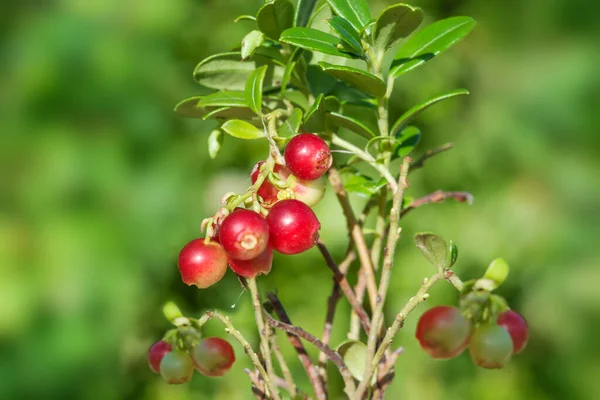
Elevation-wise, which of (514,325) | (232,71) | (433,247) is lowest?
(514,325)

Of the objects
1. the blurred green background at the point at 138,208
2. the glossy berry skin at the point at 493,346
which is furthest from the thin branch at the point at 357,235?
the blurred green background at the point at 138,208

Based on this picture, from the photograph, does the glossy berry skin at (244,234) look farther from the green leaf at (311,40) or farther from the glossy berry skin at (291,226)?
the green leaf at (311,40)

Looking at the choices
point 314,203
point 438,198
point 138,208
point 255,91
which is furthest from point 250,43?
point 138,208

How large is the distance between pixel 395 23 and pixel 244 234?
245 mm

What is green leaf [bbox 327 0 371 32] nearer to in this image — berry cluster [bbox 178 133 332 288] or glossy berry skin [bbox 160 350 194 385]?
berry cluster [bbox 178 133 332 288]

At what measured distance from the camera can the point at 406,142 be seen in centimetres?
73

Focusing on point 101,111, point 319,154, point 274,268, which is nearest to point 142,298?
point 274,268

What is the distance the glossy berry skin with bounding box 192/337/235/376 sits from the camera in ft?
2.16

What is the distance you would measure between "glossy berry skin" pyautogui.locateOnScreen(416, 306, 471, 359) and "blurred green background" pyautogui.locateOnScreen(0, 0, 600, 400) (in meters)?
1.06

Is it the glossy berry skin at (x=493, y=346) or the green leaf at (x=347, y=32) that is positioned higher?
the green leaf at (x=347, y=32)

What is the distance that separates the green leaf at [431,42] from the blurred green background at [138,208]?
1.05 meters

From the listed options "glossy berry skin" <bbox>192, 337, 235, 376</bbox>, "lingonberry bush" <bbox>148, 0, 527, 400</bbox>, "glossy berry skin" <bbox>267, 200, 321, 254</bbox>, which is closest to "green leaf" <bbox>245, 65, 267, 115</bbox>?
"lingonberry bush" <bbox>148, 0, 527, 400</bbox>

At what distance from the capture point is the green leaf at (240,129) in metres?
0.63

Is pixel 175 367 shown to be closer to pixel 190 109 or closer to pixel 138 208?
pixel 190 109
